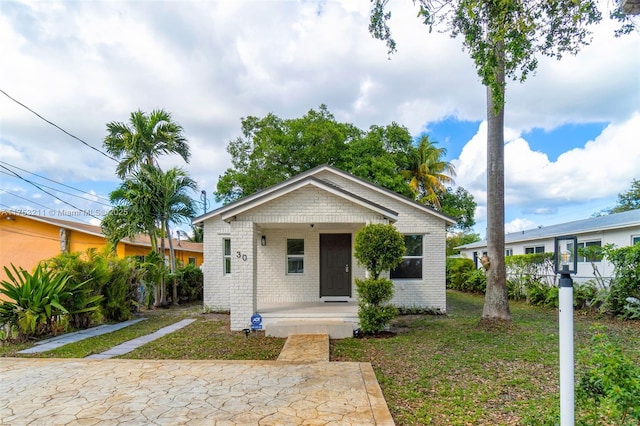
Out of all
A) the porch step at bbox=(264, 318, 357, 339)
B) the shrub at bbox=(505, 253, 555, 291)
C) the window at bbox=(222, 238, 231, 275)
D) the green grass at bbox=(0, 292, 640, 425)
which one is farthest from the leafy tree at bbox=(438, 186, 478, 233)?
the porch step at bbox=(264, 318, 357, 339)

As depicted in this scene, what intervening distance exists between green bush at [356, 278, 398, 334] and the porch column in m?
2.82

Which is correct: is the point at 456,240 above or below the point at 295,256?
below

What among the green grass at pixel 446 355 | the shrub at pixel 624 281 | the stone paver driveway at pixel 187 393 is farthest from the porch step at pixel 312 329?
the shrub at pixel 624 281

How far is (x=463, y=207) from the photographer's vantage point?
29.9 meters

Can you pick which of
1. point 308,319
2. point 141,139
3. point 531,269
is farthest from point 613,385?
point 141,139

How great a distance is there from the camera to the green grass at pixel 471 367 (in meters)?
4.33

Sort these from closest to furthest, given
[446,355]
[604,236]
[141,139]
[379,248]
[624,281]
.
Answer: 1. [446,355]
2. [379,248]
3. [624,281]
4. [604,236]
5. [141,139]

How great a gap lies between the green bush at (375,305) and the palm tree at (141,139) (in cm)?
1085

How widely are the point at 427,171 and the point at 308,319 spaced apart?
74.1ft

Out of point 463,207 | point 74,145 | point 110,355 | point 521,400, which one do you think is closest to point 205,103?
point 74,145

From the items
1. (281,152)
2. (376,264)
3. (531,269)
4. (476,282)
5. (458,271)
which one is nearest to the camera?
(376,264)

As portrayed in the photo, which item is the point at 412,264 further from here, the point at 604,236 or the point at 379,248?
the point at 604,236

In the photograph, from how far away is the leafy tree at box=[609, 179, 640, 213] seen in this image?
37.8 metres

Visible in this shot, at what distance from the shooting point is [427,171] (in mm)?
29125
